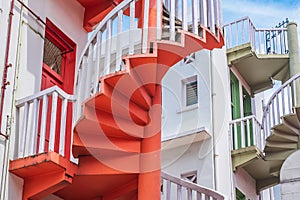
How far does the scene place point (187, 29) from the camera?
340 inches

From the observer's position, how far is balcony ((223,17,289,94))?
56.8ft

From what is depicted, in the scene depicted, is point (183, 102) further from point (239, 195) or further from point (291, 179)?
point (291, 179)

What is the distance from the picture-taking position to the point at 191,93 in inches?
648

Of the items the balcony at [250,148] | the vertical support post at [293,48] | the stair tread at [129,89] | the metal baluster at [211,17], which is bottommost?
the stair tread at [129,89]

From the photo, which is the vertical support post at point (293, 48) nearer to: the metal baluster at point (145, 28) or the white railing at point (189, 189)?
the white railing at point (189, 189)

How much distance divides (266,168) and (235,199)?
171 cm

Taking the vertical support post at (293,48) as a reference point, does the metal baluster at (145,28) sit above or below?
below

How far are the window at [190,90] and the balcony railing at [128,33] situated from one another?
7.29 metres

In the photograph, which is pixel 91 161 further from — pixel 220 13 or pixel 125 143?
pixel 220 13

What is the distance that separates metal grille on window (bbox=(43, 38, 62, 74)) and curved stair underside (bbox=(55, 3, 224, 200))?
197 cm

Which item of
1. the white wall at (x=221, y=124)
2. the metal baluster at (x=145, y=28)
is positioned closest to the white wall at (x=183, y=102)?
the white wall at (x=221, y=124)

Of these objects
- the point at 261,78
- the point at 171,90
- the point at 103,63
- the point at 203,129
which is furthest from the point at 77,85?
the point at 261,78

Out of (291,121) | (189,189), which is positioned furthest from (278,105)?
(189,189)

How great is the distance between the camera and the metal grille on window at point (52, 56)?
10169mm
